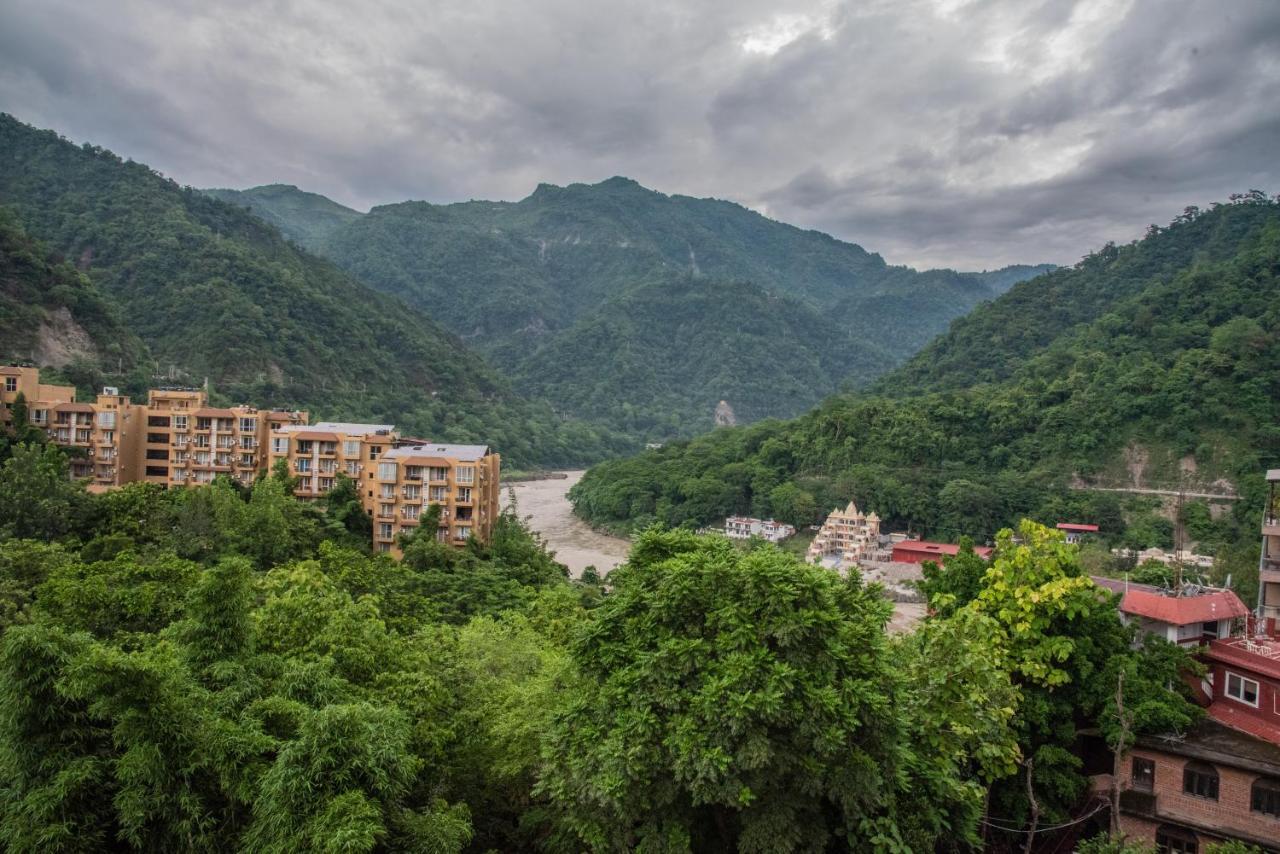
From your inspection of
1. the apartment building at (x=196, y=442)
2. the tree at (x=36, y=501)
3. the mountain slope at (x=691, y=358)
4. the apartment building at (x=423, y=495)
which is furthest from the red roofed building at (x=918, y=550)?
the mountain slope at (x=691, y=358)

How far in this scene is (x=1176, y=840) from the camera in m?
12.2

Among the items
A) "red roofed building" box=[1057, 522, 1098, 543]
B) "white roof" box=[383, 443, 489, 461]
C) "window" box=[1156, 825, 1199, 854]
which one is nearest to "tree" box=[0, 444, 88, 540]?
"white roof" box=[383, 443, 489, 461]

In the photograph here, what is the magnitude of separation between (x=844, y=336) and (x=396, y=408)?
4747 inches

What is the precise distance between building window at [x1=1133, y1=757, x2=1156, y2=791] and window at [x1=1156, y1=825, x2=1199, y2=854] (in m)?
0.62

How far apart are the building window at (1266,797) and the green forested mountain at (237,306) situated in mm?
55460

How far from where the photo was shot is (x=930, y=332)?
198 m

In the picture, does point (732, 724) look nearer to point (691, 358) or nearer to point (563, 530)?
point (563, 530)

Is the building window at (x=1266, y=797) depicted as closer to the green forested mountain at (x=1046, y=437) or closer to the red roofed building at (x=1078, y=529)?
the green forested mountain at (x=1046, y=437)

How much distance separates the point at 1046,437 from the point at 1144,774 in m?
46.7

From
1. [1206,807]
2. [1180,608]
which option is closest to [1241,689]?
[1180,608]

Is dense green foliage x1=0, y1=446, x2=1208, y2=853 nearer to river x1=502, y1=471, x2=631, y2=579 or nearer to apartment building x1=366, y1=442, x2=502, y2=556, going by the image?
apartment building x1=366, y1=442, x2=502, y2=556

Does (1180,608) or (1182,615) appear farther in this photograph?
(1180,608)

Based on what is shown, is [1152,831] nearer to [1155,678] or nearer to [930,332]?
[1155,678]

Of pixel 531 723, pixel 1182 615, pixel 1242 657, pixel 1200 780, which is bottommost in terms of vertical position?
pixel 1200 780
